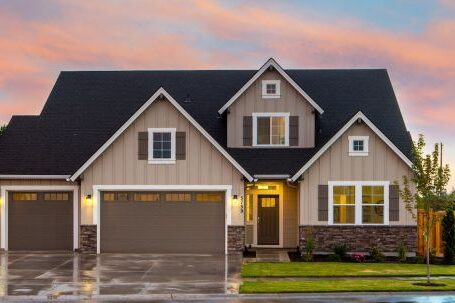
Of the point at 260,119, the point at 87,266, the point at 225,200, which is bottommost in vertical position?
the point at 87,266

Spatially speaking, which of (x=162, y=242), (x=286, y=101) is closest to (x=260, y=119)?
(x=286, y=101)

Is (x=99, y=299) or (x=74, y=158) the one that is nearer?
(x=99, y=299)

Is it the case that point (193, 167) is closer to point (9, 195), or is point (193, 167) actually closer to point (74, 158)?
point (74, 158)

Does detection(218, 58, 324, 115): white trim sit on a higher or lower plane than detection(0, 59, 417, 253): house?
higher

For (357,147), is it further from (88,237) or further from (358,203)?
(88,237)

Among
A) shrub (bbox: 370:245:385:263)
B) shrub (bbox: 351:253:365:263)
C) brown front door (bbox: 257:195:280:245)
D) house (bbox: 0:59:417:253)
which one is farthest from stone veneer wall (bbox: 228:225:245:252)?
shrub (bbox: 370:245:385:263)

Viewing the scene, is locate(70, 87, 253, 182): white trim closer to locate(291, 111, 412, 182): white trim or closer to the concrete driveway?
locate(291, 111, 412, 182): white trim

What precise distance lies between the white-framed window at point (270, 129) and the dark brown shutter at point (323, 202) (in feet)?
10.7

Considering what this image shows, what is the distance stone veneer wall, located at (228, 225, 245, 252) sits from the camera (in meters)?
28.6

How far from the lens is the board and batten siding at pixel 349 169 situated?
28453 millimetres

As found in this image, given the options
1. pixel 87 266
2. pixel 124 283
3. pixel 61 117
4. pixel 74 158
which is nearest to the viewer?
pixel 124 283

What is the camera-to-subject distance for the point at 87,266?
80.8ft

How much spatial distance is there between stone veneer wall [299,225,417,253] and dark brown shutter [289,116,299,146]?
425 centimetres

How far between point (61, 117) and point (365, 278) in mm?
17770
